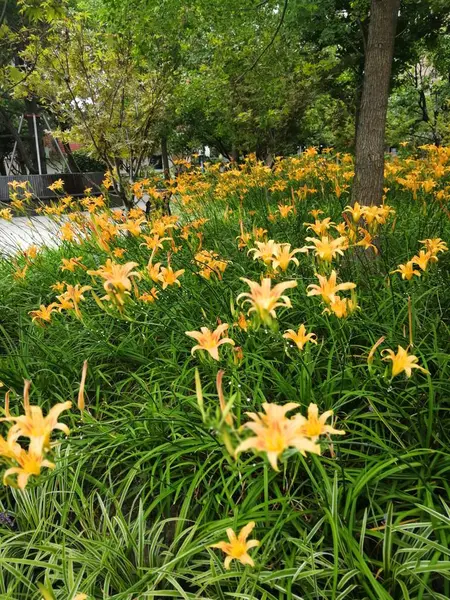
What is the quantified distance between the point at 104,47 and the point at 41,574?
5428 mm

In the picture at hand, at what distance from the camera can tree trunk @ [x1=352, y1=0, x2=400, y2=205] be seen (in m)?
2.87

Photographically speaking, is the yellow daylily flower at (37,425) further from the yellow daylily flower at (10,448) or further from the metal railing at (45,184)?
the metal railing at (45,184)

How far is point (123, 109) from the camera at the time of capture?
5148 millimetres

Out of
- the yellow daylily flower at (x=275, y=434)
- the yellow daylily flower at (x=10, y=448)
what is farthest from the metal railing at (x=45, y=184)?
the yellow daylily flower at (x=275, y=434)

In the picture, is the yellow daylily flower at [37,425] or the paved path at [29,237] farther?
the paved path at [29,237]

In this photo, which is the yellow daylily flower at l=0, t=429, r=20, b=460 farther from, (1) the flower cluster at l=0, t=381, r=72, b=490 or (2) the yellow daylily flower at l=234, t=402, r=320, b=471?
(2) the yellow daylily flower at l=234, t=402, r=320, b=471

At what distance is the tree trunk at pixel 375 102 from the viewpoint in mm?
2873

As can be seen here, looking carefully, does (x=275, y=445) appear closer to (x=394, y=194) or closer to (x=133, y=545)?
(x=133, y=545)

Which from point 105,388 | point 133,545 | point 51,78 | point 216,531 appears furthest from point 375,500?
point 51,78

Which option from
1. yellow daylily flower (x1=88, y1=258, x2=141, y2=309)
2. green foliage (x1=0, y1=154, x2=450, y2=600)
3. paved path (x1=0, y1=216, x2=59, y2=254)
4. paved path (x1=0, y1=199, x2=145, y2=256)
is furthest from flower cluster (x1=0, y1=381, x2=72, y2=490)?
paved path (x1=0, y1=216, x2=59, y2=254)

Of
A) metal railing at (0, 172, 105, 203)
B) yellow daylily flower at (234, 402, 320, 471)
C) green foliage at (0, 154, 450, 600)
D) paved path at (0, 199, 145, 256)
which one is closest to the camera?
yellow daylily flower at (234, 402, 320, 471)

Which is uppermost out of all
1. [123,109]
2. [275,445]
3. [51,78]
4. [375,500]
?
[51,78]

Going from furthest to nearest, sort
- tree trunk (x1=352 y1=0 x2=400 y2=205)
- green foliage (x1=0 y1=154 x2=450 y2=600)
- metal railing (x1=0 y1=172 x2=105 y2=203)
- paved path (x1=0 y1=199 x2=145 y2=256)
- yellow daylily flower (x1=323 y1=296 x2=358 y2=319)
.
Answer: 1. metal railing (x1=0 y1=172 x2=105 y2=203)
2. paved path (x1=0 y1=199 x2=145 y2=256)
3. tree trunk (x1=352 y1=0 x2=400 y2=205)
4. yellow daylily flower (x1=323 y1=296 x2=358 y2=319)
5. green foliage (x1=0 y1=154 x2=450 y2=600)

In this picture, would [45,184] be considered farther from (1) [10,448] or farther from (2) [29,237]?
(1) [10,448]
